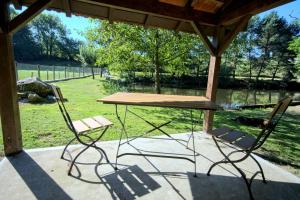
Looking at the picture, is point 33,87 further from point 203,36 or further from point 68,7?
point 203,36

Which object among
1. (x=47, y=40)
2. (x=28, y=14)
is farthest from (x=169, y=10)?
(x=47, y=40)

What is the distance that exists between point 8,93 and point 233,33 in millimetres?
3545

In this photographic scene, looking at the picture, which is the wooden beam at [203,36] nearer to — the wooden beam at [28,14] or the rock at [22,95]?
the wooden beam at [28,14]

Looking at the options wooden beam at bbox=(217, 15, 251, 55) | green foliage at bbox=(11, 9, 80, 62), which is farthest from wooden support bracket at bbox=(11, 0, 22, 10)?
green foliage at bbox=(11, 9, 80, 62)

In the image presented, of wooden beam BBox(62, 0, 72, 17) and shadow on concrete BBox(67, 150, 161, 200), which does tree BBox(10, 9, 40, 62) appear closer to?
wooden beam BBox(62, 0, 72, 17)

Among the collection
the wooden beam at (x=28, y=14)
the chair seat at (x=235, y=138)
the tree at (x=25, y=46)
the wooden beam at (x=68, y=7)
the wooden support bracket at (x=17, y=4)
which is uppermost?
the tree at (x=25, y=46)

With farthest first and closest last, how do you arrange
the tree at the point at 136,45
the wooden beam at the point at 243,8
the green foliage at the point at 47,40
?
the green foliage at the point at 47,40 → the tree at the point at 136,45 → the wooden beam at the point at 243,8

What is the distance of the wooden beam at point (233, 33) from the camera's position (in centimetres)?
327

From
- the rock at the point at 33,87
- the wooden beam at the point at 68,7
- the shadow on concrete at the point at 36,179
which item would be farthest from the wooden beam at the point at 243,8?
the rock at the point at 33,87

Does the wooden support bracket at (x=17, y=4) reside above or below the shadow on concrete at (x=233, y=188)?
above

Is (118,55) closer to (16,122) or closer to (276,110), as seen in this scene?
(16,122)

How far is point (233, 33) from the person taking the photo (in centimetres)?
348

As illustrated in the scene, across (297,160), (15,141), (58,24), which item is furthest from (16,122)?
(58,24)

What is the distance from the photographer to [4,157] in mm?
2781
